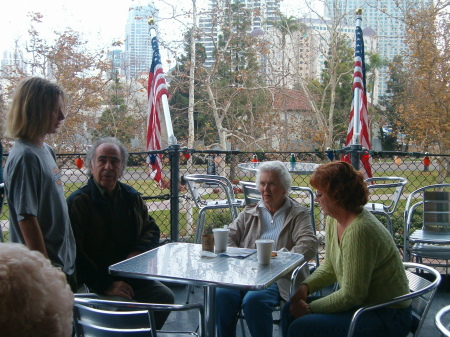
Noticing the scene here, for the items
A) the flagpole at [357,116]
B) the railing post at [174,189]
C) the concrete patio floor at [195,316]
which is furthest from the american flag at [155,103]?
the flagpole at [357,116]

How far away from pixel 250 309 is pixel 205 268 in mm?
454

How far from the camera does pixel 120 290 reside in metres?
2.52

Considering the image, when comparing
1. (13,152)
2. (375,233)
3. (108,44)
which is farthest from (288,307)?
(108,44)

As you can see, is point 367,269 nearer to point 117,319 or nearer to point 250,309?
point 250,309

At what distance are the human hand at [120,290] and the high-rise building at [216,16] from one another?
10464 mm

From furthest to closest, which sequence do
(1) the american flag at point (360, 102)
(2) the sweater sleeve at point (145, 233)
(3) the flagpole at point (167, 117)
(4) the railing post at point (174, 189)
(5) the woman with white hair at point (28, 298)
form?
(1) the american flag at point (360, 102) → (3) the flagpole at point (167, 117) → (4) the railing post at point (174, 189) → (2) the sweater sleeve at point (145, 233) → (5) the woman with white hair at point (28, 298)

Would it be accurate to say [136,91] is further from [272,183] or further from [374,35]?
[272,183]

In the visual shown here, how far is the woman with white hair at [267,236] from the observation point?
251 cm

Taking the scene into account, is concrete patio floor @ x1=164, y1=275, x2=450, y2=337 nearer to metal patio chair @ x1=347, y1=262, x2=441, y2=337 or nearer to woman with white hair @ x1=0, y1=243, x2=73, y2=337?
metal patio chair @ x1=347, y1=262, x2=441, y2=337

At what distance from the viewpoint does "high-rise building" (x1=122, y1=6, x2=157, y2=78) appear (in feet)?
41.4

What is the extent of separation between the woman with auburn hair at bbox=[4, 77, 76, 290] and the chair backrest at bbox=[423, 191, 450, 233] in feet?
9.70

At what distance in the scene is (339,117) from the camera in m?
15.8

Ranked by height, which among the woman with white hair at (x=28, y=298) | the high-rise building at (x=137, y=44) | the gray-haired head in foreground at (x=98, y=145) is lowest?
the woman with white hair at (x=28, y=298)

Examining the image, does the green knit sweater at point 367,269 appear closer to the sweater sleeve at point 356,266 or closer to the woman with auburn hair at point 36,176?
the sweater sleeve at point 356,266
